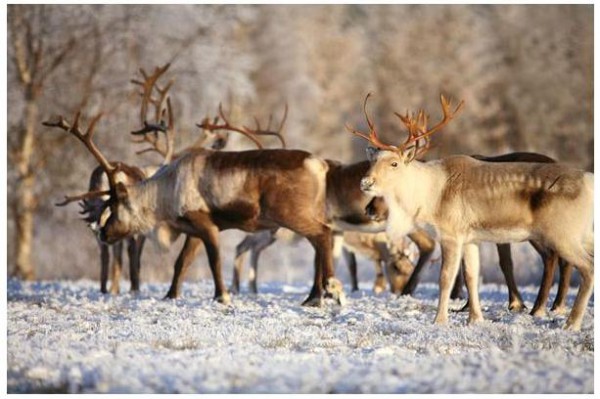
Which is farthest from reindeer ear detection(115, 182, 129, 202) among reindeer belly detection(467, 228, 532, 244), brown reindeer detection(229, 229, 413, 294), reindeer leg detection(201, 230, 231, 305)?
reindeer belly detection(467, 228, 532, 244)

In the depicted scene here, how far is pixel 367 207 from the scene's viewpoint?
997 cm

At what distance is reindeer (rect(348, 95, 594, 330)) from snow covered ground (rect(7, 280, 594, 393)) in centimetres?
54

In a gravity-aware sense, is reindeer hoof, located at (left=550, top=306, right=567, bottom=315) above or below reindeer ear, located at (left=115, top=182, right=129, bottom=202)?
below

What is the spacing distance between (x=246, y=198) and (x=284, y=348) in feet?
12.0

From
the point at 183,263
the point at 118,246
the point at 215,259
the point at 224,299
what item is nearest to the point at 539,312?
the point at 224,299

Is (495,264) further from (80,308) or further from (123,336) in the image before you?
(123,336)

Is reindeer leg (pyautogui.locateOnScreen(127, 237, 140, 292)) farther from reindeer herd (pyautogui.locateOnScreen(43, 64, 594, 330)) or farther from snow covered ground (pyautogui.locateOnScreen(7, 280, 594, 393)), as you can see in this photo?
snow covered ground (pyautogui.locateOnScreen(7, 280, 594, 393))

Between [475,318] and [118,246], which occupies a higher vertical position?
[118,246]

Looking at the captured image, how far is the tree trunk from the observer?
68.5 feet

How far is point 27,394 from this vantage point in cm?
618

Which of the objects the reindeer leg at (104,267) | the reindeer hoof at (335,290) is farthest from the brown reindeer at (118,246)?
the reindeer hoof at (335,290)

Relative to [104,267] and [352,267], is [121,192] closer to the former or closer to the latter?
[104,267]

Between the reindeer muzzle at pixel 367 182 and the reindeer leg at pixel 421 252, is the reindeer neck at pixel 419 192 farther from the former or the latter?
the reindeer leg at pixel 421 252

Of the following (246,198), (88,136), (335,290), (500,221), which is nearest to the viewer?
(500,221)
